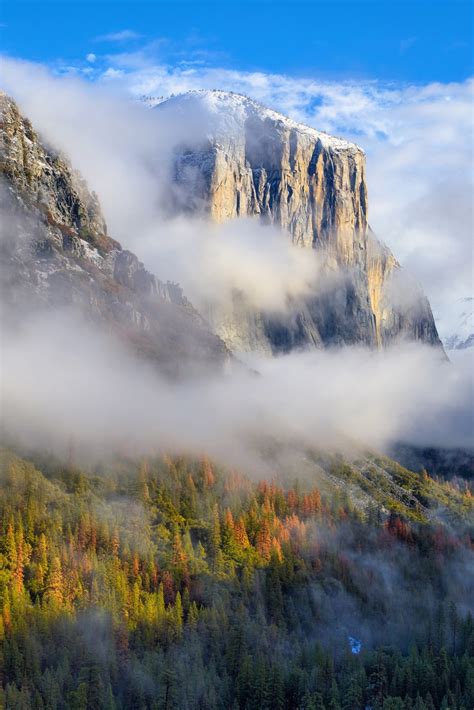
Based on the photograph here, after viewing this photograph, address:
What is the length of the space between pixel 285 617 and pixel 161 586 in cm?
3098

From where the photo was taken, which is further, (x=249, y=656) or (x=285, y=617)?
(x=285, y=617)

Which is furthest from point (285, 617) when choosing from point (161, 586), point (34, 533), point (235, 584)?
point (34, 533)

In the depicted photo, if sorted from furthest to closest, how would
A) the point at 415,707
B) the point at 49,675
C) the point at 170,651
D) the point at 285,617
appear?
1. the point at 285,617
2. the point at 170,651
3. the point at 415,707
4. the point at 49,675

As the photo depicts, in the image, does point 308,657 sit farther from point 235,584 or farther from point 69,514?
point 69,514

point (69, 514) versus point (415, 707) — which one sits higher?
point (69, 514)

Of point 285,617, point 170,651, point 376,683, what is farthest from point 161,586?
point 376,683

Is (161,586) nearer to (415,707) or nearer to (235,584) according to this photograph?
(235,584)

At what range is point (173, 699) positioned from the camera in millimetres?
148750

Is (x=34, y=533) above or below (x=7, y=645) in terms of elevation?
above

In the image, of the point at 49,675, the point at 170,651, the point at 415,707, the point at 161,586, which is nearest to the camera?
the point at 49,675

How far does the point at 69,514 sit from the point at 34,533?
1118 centimetres

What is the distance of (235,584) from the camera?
650 ft

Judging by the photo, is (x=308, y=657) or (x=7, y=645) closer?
(x=7, y=645)

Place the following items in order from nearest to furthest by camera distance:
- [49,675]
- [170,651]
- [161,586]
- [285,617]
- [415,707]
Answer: [49,675]
[415,707]
[170,651]
[161,586]
[285,617]
